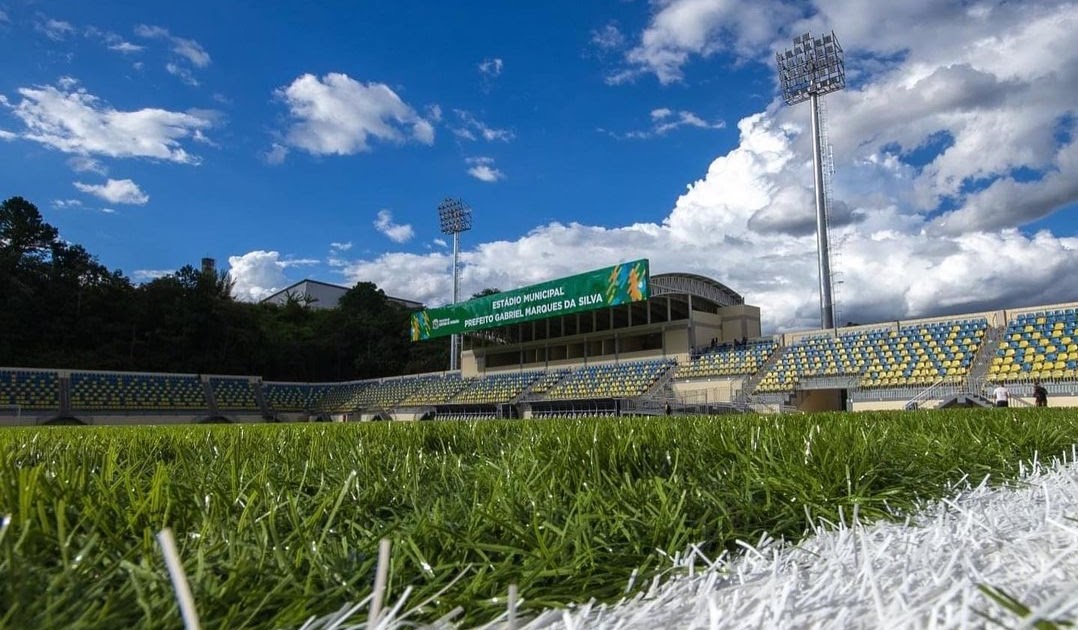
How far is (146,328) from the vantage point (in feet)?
156

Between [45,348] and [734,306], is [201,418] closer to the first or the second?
[45,348]

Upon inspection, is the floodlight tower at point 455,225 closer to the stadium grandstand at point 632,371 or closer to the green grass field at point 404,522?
the stadium grandstand at point 632,371

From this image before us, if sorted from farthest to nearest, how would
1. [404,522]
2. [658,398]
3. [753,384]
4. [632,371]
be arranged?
[632,371]
[658,398]
[753,384]
[404,522]

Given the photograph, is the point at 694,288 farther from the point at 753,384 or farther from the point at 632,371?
the point at 753,384

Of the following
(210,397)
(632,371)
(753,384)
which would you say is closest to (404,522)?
(753,384)

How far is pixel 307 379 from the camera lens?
56.1 metres

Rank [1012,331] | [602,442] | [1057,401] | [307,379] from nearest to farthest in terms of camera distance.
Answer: [602,442] → [1057,401] → [1012,331] → [307,379]

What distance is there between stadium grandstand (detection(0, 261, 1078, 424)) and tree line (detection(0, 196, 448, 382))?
784 cm

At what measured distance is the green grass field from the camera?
2.82ft

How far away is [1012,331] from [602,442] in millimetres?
23842

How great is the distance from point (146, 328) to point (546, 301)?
34.4 m

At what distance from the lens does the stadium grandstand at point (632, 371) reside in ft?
65.3

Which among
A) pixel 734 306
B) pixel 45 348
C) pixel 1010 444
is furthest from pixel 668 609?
pixel 45 348

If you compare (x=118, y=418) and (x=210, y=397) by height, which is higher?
(x=210, y=397)
